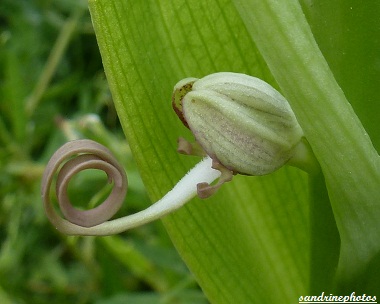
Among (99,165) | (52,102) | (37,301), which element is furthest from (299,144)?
(52,102)

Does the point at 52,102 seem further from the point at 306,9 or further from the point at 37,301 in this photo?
the point at 306,9

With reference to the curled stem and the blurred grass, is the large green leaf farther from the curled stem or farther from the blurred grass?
the blurred grass

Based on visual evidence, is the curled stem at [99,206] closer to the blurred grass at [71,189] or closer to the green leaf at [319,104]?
the green leaf at [319,104]

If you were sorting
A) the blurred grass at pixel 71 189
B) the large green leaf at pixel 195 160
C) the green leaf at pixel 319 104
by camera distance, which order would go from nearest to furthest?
the green leaf at pixel 319 104 < the large green leaf at pixel 195 160 < the blurred grass at pixel 71 189

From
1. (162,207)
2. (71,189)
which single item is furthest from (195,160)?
(71,189)

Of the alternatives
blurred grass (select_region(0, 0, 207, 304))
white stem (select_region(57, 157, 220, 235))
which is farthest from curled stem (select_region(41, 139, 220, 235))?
blurred grass (select_region(0, 0, 207, 304))

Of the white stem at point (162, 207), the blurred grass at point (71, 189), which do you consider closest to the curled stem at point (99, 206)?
the white stem at point (162, 207)
